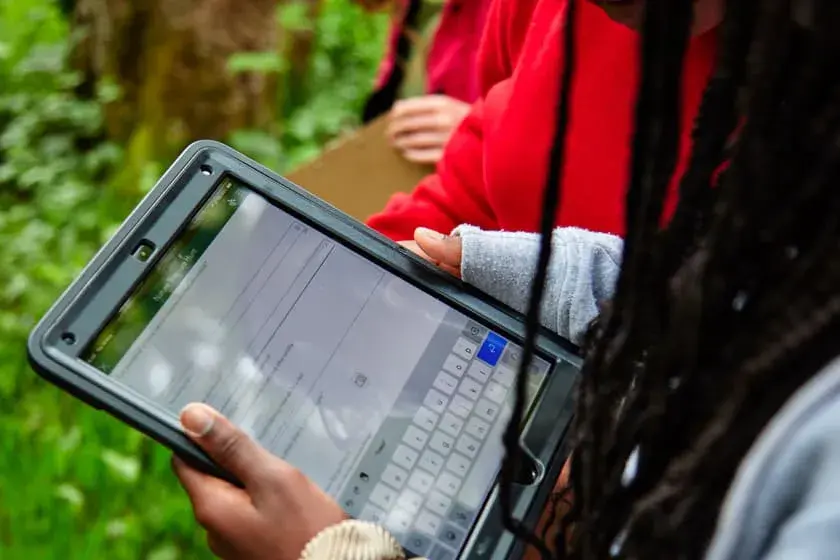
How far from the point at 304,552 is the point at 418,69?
29.8 inches

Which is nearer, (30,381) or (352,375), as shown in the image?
(352,375)

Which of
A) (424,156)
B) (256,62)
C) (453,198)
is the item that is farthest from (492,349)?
(256,62)

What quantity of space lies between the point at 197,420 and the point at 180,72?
3.58ft

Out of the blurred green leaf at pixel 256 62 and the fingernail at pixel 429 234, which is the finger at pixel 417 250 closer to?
the fingernail at pixel 429 234

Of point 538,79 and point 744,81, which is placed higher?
point 538,79

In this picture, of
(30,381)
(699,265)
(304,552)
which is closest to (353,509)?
(304,552)

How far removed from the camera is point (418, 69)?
1097 mm

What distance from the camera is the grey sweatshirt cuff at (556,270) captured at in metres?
0.53

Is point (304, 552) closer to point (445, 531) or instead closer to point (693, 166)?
point (445, 531)

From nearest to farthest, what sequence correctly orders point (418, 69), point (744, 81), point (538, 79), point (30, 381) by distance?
point (744, 81) < point (538, 79) < point (418, 69) < point (30, 381)

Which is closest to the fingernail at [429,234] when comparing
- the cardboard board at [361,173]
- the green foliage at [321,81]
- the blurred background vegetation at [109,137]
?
the cardboard board at [361,173]

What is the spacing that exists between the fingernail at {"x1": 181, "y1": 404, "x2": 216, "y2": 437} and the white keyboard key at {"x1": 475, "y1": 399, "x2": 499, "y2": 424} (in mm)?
165

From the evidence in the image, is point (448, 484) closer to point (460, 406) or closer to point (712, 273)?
point (460, 406)

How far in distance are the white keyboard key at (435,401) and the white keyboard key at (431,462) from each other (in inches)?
1.1
